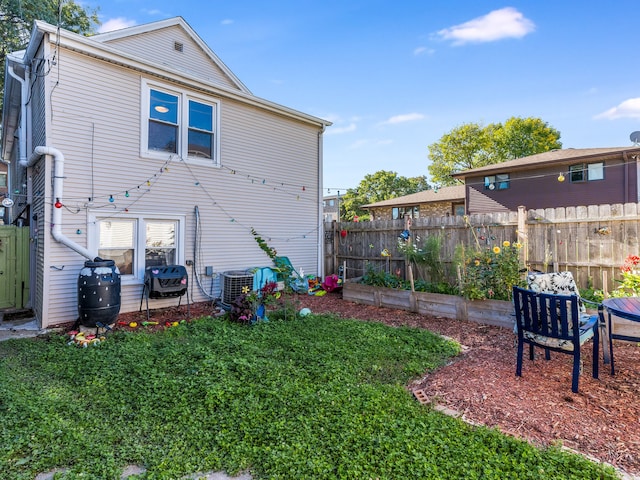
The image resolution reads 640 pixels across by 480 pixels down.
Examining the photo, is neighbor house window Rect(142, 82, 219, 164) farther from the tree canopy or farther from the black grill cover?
the tree canopy

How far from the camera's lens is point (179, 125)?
659 cm

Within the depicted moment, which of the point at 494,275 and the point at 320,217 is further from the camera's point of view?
the point at 320,217

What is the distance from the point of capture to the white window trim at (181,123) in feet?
20.1

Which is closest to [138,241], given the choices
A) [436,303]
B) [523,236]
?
[436,303]

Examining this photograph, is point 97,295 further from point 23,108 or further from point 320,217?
point 320,217

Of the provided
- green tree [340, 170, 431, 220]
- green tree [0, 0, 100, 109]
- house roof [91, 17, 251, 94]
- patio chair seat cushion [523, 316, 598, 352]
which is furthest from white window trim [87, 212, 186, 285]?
green tree [340, 170, 431, 220]

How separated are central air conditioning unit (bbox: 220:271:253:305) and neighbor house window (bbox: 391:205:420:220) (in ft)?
51.8

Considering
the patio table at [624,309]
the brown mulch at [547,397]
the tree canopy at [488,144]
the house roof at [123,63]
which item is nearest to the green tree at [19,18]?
the house roof at [123,63]

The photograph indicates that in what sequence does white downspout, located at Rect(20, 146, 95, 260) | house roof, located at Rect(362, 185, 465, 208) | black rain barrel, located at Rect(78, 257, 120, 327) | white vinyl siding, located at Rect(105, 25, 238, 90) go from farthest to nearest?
house roof, located at Rect(362, 185, 465, 208) → white vinyl siding, located at Rect(105, 25, 238, 90) → white downspout, located at Rect(20, 146, 95, 260) → black rain barrel, located at Rect(78, 257, 120, 327)

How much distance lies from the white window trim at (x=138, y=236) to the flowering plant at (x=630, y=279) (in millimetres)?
6994

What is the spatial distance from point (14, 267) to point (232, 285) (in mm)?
4111

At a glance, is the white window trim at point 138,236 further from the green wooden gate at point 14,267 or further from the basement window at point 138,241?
the green wooden gate at point 14,267

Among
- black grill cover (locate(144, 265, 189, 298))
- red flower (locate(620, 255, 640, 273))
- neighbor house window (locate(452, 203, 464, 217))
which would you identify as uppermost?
neighbor house window (locate(452, 203, 464, 217))

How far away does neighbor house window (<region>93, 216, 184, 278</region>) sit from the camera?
575 cm
